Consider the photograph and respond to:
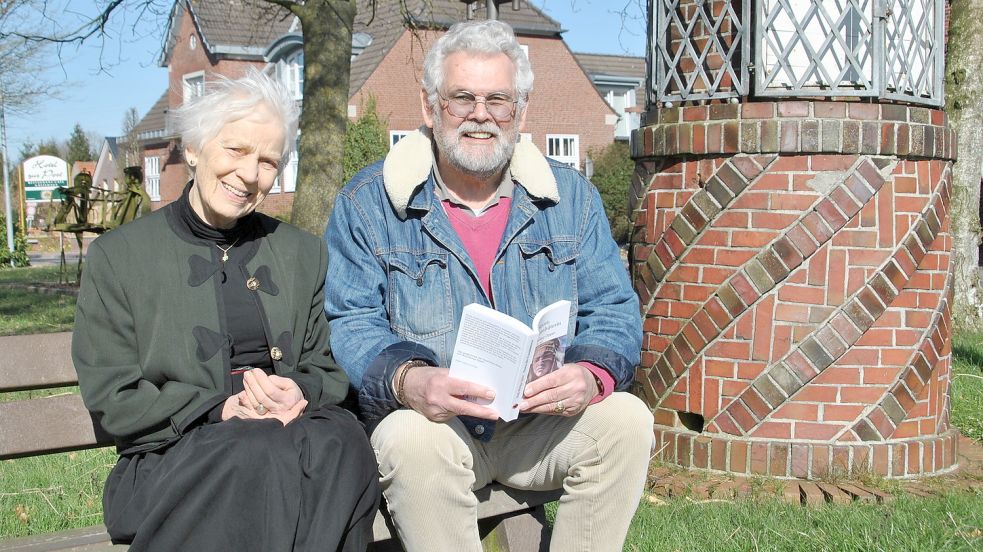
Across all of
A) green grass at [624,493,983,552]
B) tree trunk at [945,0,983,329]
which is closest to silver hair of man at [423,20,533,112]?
green grass at [624,493,983,552]

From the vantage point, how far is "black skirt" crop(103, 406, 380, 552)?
2.54 meters

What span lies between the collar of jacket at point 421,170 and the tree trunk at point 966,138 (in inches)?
264

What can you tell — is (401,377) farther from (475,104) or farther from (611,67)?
(611,67)

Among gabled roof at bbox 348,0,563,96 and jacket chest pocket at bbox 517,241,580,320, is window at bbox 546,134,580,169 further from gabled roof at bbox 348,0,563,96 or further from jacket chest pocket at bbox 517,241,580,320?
jacket chest pocket at bbox 517,241,580,320

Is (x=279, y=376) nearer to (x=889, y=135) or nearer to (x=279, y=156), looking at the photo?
(x=279, y=156)

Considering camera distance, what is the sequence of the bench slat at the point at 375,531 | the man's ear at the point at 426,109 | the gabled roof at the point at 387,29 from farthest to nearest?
the gabled roof at the point at 387,29 < the man's ear at the point at 426,109 < the bench slat at the point at 375,531

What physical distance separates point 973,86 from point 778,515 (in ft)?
21.6

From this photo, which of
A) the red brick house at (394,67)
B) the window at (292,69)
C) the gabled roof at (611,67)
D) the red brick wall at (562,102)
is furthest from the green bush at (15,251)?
the gabled roof at (611,67)

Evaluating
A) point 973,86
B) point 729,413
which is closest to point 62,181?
point 973,86

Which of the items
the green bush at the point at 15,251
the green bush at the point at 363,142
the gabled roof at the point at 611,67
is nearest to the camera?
the green bush at the point at 15,251

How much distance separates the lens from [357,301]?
3184 mm

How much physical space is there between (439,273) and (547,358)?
0.52m

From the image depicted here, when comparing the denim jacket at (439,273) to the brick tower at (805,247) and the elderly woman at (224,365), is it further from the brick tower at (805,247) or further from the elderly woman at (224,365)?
the brick tower at (805,247)

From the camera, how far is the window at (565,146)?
123ft
